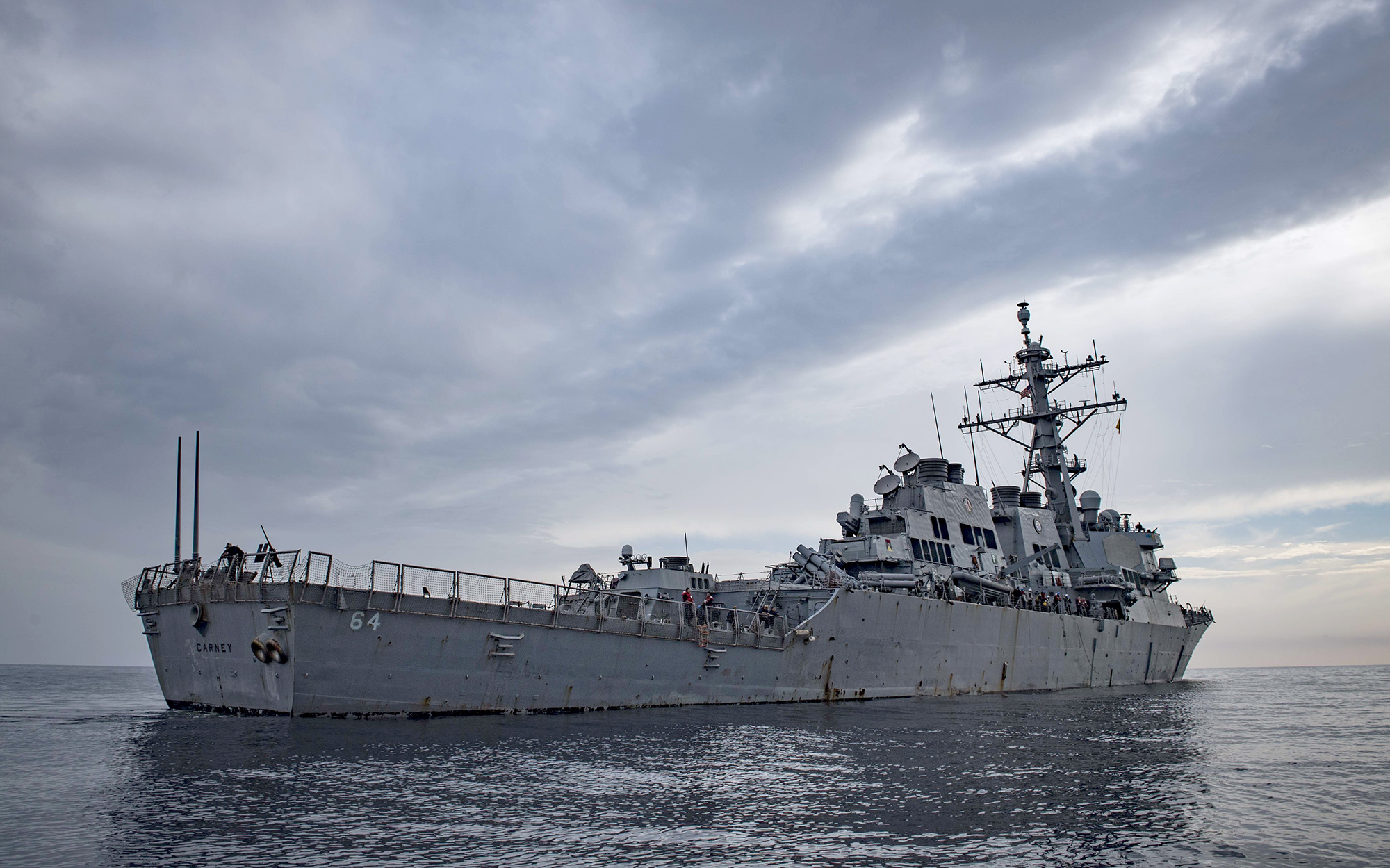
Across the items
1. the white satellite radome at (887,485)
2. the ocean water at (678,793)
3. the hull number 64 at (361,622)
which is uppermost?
the white satellite radome at (887,485)

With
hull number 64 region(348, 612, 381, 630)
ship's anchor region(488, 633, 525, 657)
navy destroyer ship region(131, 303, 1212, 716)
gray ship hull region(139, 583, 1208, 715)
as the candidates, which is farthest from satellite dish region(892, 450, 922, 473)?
hull number 64 region(348, 612, 381, 630)

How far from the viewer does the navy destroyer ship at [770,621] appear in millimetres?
18234

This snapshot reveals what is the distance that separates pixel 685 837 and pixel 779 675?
53.6 feet

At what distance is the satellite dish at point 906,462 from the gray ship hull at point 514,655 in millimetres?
5548

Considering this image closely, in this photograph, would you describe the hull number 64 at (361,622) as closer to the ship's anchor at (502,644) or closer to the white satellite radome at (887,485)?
the ship's anchor at (502,644)

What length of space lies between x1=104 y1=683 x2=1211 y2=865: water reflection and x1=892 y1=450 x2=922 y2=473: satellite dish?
14.5 meters

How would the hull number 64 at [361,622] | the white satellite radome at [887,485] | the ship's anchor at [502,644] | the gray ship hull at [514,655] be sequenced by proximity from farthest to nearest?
the white satellite radome at [887,485]
the ship's anchor at [502,644]
the hull number 64 at [361,622]
the gray ship hull at [514,655]

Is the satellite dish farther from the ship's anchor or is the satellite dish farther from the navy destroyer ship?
the ship's anchor

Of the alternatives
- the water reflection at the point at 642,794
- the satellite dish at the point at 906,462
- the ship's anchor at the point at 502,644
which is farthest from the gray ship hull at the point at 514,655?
the satellite dish at the point at 906,462

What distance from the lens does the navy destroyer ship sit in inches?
718

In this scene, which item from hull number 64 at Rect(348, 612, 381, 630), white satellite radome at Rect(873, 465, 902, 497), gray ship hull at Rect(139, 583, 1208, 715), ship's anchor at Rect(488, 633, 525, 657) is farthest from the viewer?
white satellite radome at Rect(873, 465, 902, 497)

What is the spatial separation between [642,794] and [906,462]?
23731 millimetres

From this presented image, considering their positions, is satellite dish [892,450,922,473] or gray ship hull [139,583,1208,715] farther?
satellite dish [892,450,922,473]

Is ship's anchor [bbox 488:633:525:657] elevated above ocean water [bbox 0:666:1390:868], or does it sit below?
above
